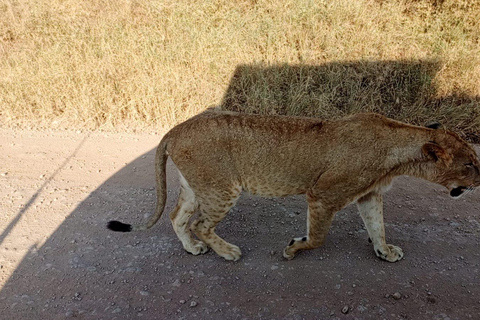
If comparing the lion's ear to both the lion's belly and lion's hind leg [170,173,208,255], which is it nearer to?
the lion's belly

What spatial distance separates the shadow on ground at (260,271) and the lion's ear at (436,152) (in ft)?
3.58

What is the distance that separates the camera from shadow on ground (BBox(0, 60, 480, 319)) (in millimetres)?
3133

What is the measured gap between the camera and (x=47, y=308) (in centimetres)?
319

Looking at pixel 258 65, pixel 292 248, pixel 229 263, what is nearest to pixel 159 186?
pixel 229 263

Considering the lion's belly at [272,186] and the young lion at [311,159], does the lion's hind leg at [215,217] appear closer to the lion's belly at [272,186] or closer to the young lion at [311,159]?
the young lion at [311,159]

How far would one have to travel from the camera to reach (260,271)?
→ 11.6 feet

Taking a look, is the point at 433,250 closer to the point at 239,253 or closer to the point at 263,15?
the point at 239,253

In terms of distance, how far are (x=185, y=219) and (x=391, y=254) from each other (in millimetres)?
2037

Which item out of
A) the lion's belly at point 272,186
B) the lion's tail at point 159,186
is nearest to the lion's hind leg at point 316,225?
the lion's belly at point 272,186

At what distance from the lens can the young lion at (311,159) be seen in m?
3.15

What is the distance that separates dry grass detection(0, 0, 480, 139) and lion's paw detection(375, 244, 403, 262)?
124 inches

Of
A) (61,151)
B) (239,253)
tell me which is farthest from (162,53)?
(239,253)

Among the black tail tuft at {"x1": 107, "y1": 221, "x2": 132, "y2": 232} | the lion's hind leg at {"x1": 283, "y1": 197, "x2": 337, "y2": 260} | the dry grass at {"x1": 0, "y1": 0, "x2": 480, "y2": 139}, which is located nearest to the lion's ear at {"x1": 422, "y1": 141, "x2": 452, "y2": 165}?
the lion's hind leg at {"x1": 283, "y1": 197, "x2": 337, "y2": 260}

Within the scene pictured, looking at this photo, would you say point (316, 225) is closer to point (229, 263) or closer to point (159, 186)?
point (229, 263)
